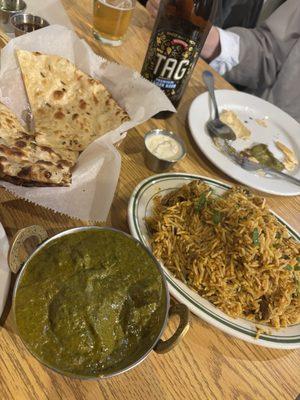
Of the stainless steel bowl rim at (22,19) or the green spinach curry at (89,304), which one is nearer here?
the green spinach curry at (89,304)

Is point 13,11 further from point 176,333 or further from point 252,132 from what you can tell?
point 176,333

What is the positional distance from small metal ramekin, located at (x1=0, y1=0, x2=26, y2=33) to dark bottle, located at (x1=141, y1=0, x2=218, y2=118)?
82 centimetres

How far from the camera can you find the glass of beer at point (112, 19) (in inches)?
83.6

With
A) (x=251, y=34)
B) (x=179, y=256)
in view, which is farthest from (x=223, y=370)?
(x=251, y=34)

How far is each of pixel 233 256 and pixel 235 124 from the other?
1052 mm

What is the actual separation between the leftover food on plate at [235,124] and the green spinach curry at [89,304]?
1.23 meters

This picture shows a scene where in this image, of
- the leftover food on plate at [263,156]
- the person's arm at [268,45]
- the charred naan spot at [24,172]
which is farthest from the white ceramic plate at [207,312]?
the person's arm at [268,45]

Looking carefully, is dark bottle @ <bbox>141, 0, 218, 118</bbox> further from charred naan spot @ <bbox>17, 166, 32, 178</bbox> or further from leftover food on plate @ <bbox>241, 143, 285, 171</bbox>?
charred naan spot @ <bbox>17, 166, 32, 178</bbox>

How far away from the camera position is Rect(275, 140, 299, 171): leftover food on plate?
1959 mm

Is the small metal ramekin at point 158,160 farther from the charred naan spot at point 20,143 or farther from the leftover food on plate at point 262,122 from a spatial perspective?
the leftover food on plate at point 262,122

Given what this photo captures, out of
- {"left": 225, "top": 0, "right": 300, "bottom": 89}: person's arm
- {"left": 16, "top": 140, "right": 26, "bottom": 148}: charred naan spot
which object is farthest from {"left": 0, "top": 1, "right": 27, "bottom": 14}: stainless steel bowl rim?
{"left": 225, "top": 0, "right": 300, "bottom": 89}: person's arm

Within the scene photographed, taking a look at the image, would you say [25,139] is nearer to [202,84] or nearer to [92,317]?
[92,317]

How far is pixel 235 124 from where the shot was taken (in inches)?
82.0

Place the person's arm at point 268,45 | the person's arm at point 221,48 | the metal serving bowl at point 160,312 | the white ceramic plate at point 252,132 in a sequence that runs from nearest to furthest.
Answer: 1. the metal serving bowl at point 160,312
2. the white ceramic plate at point 252,132
3. the person's arm at point 221,48
4. the person's arm at point 268,45
